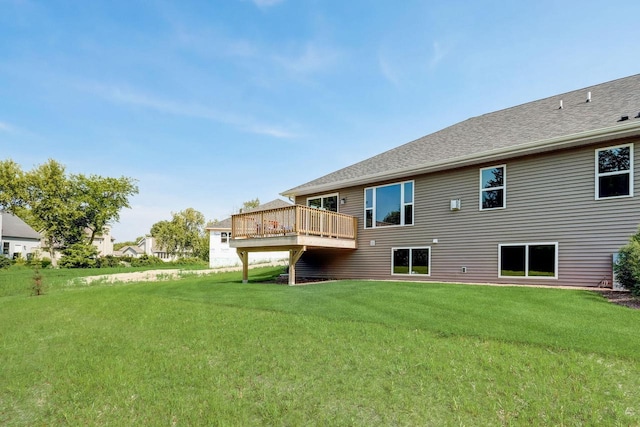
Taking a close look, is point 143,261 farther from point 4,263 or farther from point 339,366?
point 339,366

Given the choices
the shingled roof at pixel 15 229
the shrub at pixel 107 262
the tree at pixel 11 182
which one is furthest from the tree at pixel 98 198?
the tree at pixel 11 182

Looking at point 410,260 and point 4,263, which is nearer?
point 410,260

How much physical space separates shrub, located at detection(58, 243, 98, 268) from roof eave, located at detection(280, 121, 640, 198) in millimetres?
25698

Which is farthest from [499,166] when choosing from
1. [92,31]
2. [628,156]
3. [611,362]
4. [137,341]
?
[92,31]

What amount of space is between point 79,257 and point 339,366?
32.2 meters

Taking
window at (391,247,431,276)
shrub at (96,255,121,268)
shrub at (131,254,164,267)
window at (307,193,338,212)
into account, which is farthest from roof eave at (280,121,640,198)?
shrub at (131,254,164,267)

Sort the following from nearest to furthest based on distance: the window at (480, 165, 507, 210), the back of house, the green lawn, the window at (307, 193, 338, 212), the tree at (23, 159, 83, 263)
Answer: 1. the green lawn
2. the back of house
3. the window at (480, 165, 507, 210)
4. the window at (307, 193, 338, 212)
5. the tree at (23, 159, 83, 263)

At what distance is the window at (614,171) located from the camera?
27.8 ft

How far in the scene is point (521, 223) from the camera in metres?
9.98

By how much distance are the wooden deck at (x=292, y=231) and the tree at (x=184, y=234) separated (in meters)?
42.4

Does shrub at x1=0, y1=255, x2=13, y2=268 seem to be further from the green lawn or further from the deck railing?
the green lawn

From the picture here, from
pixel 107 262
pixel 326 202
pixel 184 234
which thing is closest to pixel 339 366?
pixel 326 202

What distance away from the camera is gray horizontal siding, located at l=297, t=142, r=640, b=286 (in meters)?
8.72

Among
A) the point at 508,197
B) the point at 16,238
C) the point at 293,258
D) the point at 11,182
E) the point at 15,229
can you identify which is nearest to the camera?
the point at 508,197
